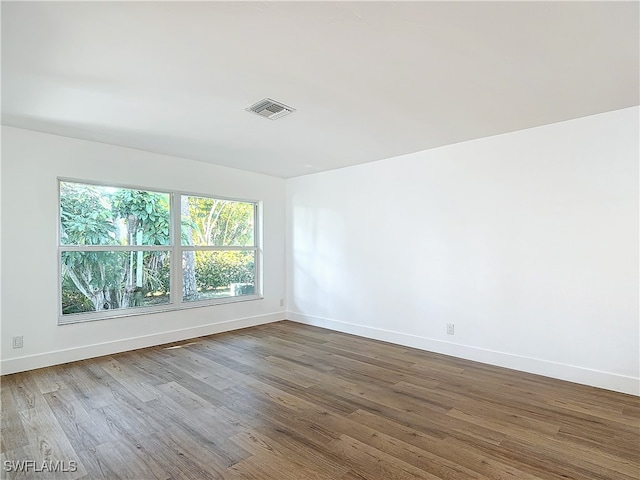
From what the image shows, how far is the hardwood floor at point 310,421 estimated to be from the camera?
6.39ft

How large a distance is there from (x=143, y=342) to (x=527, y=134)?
5.04 meters

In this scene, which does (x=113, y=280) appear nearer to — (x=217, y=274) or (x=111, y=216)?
(x=111, y=216)

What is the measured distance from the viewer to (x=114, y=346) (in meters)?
4.03

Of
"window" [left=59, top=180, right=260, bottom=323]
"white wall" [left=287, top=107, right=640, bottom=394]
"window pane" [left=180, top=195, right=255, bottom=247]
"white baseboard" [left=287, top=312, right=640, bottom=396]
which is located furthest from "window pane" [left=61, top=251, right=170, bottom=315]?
"white baseboard" [left=287, top=312, right=640, bottom=396]

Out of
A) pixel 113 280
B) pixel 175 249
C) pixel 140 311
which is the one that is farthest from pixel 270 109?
pixel 140 311

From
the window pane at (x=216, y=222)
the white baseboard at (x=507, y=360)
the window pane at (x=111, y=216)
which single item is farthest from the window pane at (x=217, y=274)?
the white baseboard at (x=507, y=360)

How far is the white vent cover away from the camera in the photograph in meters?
2.84

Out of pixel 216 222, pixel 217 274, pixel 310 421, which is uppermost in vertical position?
pixel 216 222

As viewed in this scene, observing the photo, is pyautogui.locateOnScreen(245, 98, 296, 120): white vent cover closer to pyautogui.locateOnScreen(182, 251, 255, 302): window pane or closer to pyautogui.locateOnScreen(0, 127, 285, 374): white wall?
pyautogui.locateOnScreen(0, 127, 285, 374): white wall

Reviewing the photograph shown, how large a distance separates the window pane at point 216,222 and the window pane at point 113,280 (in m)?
0.54

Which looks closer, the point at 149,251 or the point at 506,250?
the point at 506,250

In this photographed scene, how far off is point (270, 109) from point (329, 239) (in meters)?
2.68

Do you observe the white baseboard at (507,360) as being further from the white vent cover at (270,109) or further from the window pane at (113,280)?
the white vent cover at (270,109)

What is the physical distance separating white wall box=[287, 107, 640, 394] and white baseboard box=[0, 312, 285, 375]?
63.0 inches
